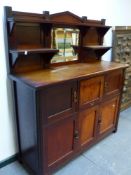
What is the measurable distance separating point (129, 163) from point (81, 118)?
2.56 feet

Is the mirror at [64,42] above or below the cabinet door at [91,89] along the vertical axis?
above

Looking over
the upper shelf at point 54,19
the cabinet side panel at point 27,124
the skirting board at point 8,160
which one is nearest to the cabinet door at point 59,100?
the cabinet side panel at point 27,124

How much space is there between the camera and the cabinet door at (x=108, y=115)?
6.86 ft

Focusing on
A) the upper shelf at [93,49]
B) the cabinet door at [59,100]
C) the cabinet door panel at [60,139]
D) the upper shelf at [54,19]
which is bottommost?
the cabinet door panel at [60,139]

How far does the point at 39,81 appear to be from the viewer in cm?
137

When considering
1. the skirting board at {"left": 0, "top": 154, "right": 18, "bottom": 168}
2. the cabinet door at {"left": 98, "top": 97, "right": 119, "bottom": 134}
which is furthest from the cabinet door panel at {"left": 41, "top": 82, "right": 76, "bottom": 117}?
the skirting board at {"left": 0, "top": 154, "right": 18, "bottom": 168}

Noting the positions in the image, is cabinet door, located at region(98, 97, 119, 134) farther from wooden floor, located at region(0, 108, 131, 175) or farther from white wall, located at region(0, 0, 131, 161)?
white wall, located at region(0, 0, 131, 161)

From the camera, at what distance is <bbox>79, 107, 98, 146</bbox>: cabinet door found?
1826 mm

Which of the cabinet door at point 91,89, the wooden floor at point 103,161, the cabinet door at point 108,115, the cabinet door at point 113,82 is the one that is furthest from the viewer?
the cabinet door at point 108,115

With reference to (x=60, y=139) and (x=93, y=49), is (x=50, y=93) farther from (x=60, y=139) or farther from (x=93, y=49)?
(x=93, y=49)

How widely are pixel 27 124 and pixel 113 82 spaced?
3.70 ft

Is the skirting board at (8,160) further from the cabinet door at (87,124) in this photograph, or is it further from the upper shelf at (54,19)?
the upper shelf at (54,19)

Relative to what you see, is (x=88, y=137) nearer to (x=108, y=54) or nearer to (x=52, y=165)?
(x=52, y=165)

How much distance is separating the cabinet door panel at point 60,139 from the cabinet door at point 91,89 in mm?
265
